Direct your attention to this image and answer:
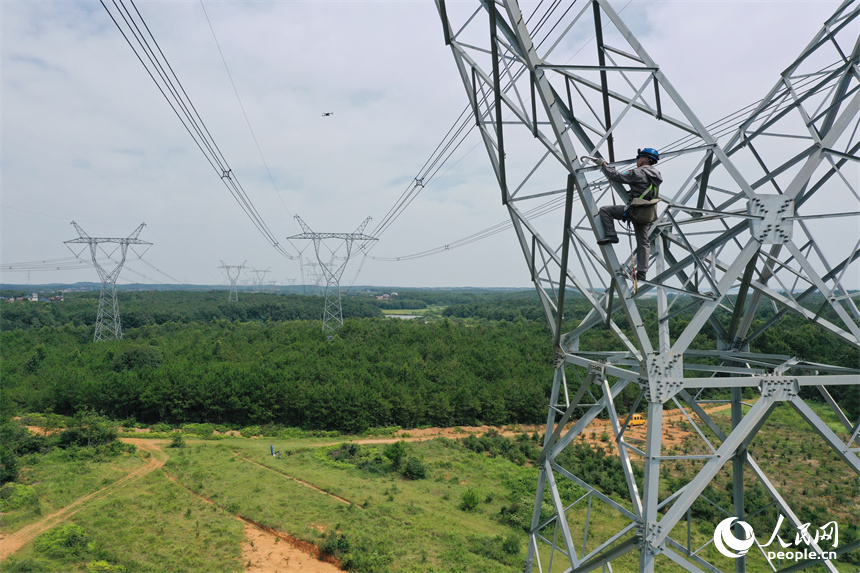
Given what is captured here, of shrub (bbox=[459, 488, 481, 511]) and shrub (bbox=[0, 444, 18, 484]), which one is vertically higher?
shrub (bbox=[0, 444, 18, 484])

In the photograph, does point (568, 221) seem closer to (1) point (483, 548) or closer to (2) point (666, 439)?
(1) point (483, 548)

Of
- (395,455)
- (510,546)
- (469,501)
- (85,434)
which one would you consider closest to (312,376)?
(395,455)

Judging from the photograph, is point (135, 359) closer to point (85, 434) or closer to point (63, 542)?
point (85, 434)

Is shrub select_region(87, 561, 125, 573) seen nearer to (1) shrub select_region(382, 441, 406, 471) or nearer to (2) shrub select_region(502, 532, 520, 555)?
(2) shrub select_region(502, 532, 520, 555)

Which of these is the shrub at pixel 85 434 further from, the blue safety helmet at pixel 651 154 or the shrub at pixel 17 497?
the blue safety helmet at pixel 651 154

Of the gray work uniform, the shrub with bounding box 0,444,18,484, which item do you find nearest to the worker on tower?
the gray work uniform

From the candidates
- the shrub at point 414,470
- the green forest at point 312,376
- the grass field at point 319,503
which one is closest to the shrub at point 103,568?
the grass field at point 319,503

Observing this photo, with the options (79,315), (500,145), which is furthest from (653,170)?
(79,315)
